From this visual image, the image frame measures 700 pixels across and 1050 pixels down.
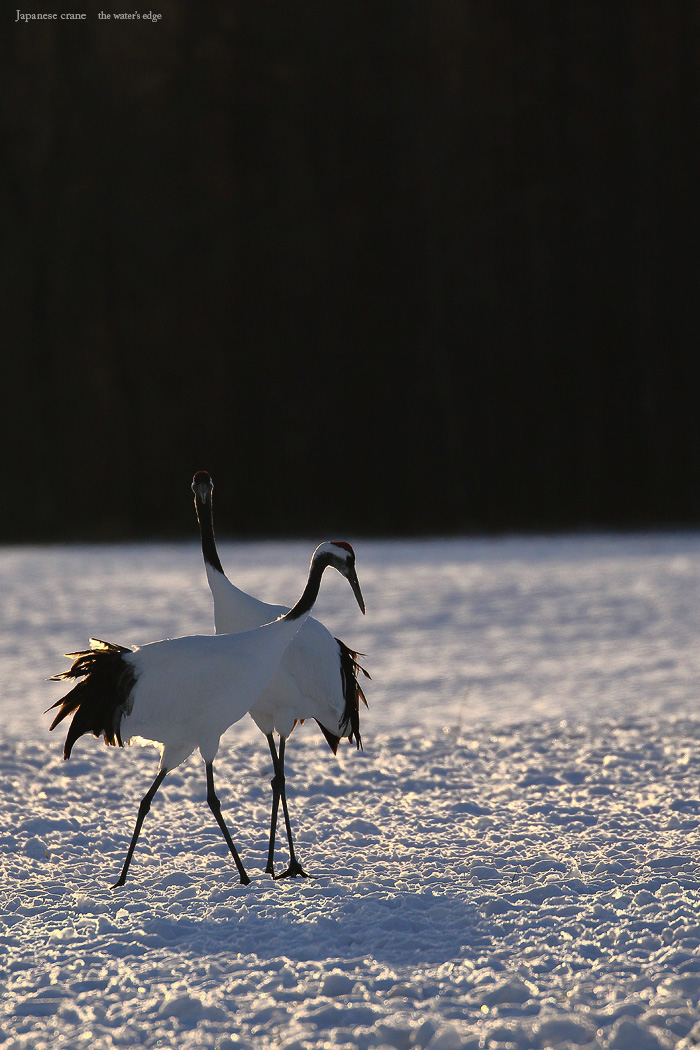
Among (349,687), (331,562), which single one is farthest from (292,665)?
(331,562)

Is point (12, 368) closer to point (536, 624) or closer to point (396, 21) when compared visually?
point (396, 21)

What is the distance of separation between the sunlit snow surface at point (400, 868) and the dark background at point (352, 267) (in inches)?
226

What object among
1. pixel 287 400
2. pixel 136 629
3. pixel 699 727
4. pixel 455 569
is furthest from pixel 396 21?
pixel 699 727

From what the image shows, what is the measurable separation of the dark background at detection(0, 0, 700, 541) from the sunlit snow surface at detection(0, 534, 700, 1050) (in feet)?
18.8

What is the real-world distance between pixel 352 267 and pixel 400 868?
387 inches

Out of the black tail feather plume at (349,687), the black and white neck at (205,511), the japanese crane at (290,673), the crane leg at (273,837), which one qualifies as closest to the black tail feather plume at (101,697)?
the japanese crane at (290,673)

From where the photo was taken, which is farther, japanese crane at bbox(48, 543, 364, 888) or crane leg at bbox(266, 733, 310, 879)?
crane leg at bbox(266, 733, 310, 879)

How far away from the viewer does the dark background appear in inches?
480

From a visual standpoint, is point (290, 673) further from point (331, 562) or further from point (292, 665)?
point (331, 562)

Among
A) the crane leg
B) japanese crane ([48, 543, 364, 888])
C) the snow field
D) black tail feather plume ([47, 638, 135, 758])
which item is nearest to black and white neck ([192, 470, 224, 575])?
japanese crane ([48, 543, 364, 888])

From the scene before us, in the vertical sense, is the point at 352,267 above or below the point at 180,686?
above

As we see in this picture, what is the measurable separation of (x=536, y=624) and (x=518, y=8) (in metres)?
8.18

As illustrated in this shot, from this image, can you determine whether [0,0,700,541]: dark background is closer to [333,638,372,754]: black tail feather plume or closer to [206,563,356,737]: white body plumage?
[333,638,372,754]: black tail feather plume

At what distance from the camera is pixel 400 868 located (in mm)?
3447
